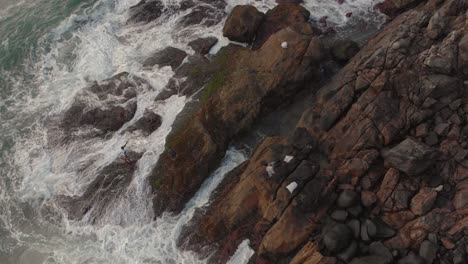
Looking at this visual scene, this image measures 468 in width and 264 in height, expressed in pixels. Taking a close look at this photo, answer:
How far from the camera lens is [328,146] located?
23844 mm

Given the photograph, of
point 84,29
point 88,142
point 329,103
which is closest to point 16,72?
point 84,29

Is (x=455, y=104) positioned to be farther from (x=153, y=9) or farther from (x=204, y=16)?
(x=153, y=9)

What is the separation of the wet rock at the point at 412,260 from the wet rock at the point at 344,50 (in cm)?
1669

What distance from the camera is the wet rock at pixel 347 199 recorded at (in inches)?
837

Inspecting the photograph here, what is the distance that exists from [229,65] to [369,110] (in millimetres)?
12735

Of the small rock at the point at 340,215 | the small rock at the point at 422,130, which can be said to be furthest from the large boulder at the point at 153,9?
the small rock at the point at 340,215

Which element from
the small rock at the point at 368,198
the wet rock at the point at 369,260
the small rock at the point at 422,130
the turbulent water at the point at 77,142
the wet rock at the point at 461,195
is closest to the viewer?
the wet rock at the point at 461,195

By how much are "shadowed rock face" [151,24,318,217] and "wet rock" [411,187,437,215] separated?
40.6 ft

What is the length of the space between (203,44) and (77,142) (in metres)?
14.0

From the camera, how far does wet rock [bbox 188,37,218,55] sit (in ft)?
114

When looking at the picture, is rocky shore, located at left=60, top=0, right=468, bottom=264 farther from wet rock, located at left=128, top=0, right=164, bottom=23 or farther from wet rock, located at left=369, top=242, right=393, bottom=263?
wet rock, located at left=128, top=0, right=164, bottom=23

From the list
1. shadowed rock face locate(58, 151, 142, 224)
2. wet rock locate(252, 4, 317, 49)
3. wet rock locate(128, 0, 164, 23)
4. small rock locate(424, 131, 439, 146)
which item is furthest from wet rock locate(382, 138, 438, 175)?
wet rock locate(128, 0, 164, 23)

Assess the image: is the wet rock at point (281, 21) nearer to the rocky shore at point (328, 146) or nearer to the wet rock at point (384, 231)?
the rocky shore at point (328, 146)

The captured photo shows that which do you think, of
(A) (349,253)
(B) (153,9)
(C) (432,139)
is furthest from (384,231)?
(B) (153,9)
